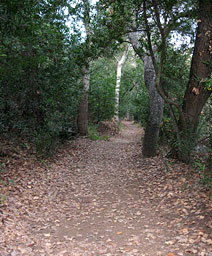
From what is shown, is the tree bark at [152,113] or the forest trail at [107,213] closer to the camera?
the forest trail at [107,213]

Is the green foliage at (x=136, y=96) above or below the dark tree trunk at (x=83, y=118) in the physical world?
above

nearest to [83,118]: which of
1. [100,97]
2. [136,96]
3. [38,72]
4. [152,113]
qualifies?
[100,97]

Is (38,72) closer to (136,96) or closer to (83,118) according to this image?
(83,118)

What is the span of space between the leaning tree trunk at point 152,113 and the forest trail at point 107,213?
1.02 meters

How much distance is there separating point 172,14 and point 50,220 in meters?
5.81

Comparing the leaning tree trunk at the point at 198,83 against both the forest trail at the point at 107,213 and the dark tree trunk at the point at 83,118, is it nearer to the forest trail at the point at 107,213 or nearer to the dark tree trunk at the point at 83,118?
the forest trail at the point at 107,213

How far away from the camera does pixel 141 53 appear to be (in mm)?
9117

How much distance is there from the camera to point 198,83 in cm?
723

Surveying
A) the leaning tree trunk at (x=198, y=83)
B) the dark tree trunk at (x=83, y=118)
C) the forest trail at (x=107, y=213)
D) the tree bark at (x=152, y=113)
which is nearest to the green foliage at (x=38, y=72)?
the forest trail at (x=107, y=213)

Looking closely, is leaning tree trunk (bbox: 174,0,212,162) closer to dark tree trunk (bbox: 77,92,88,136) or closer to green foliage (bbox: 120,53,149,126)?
green foliage (bbox: 120,53,149,126)

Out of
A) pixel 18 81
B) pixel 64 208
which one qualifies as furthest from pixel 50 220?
pixel 18 81

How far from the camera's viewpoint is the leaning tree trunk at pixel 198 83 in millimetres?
6891

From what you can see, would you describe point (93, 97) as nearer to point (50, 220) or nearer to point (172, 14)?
point (172, 14)

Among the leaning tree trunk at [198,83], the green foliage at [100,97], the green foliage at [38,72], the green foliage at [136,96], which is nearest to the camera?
the green foliage at [38,72]
